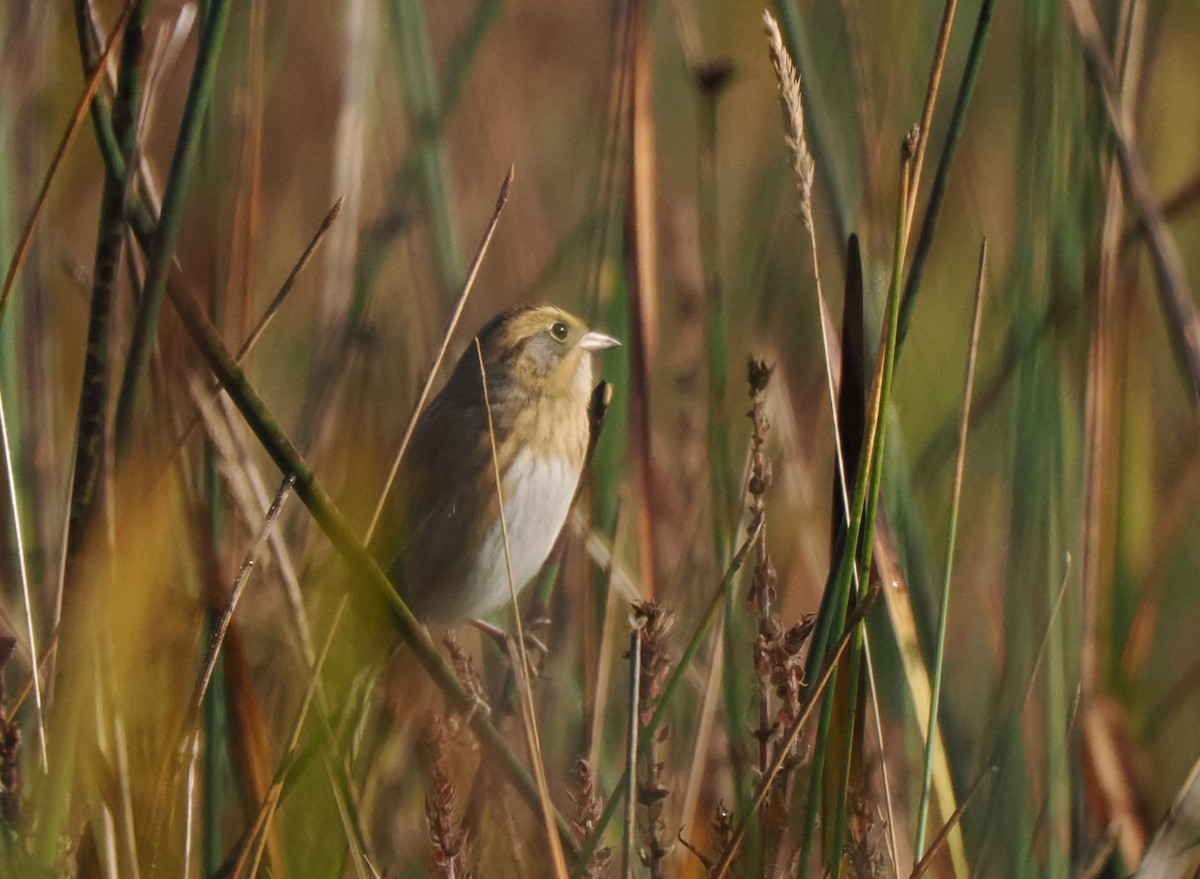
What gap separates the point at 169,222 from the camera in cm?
89

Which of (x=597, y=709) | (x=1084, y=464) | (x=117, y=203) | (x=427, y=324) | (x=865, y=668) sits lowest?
(x=597, y=709)

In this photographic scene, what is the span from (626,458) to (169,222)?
1172 millimetres

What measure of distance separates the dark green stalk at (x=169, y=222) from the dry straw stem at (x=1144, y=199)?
3.01 ft

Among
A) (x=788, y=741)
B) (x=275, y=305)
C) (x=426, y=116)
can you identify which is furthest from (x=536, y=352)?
(x=788, y=741)

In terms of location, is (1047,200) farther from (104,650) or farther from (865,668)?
(104,650)

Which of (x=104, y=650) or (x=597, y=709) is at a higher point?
(x=104, y=650)

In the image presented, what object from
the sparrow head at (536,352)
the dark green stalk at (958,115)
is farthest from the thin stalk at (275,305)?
the sparrow head at (536,352)

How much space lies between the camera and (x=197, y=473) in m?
1.34

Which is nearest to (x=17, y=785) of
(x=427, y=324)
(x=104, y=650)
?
(x=104, y=650)

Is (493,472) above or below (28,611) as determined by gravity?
below

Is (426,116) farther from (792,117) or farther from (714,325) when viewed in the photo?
(792,117)

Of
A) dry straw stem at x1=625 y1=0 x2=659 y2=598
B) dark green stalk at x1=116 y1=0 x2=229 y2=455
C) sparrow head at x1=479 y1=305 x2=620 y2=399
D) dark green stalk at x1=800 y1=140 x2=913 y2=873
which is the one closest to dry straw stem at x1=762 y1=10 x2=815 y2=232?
dark green stalk at x1=800 y1=140 x2=913 y2=873

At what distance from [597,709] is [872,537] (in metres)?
0.48

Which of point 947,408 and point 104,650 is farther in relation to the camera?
point 947,408
